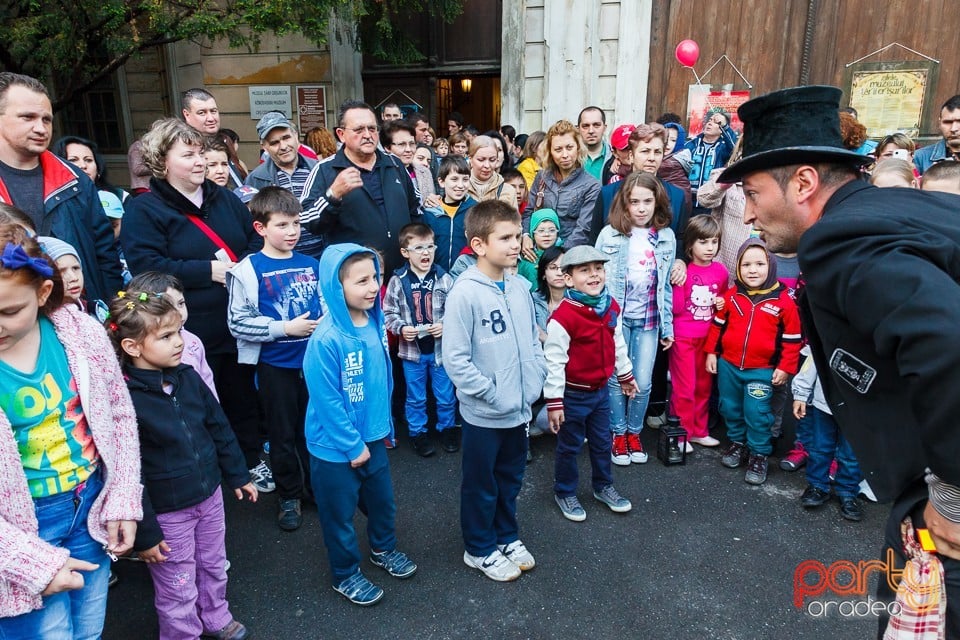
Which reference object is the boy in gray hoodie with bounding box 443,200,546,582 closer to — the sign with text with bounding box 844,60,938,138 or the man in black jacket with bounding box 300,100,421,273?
the man in black jacket with bounding box 300,100,421,273

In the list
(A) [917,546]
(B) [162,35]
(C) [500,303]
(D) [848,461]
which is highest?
(B) [162,35]

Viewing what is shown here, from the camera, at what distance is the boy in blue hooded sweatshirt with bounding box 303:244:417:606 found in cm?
282

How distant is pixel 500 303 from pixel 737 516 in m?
2.00

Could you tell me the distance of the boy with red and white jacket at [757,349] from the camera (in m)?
4.12

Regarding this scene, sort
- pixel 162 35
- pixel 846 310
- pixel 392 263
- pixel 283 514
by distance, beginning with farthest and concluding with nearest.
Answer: pixel 162 35 → pixel 392 263 → pixel 283 514 → pixel 846 310

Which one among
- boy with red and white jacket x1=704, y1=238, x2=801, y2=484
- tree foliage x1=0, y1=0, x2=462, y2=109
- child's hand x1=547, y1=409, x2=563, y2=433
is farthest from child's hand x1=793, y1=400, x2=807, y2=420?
tree foliage x1=0, y1=0, x2=462, y2=109

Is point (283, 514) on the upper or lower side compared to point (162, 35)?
lower

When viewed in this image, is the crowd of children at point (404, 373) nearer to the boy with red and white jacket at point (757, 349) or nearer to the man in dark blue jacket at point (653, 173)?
the boy with red and white jacket at point (757, 349)

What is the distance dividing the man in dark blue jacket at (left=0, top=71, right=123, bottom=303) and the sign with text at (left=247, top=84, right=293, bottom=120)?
756 centimetres

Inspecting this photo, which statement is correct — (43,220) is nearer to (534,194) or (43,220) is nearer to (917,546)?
(534,194)

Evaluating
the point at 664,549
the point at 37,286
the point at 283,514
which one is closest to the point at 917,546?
the point at 664,549

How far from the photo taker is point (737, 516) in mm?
3670

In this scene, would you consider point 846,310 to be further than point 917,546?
No

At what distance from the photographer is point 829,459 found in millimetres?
3723
